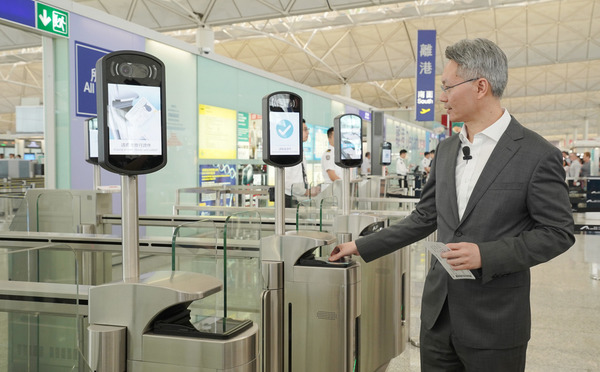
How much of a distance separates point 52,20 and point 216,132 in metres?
3.35

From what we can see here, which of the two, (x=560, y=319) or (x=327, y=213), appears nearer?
(x=327, y=213)

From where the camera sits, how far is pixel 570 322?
4.65 metres

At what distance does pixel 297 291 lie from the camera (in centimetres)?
263

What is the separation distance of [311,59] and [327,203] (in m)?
17.7

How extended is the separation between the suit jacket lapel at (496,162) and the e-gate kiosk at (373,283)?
1541mm

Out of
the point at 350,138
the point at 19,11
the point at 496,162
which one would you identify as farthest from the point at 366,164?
the point at 496,162

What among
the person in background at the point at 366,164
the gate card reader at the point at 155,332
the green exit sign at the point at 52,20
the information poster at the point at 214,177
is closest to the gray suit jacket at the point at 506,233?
the gate card reader at the point at 155,332

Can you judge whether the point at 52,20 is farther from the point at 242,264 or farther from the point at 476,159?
the point at 476,159

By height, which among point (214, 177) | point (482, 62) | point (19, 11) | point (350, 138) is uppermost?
point (19, 11)

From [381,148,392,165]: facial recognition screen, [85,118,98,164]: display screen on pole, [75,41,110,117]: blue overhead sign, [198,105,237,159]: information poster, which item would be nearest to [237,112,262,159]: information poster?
[198,105,237,159]: information poster

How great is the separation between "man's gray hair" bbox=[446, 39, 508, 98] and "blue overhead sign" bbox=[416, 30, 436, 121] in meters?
10.4

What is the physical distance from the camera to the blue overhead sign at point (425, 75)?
39.5 feet

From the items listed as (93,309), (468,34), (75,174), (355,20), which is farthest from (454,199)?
(468,34)

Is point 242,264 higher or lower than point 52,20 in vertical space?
lower
